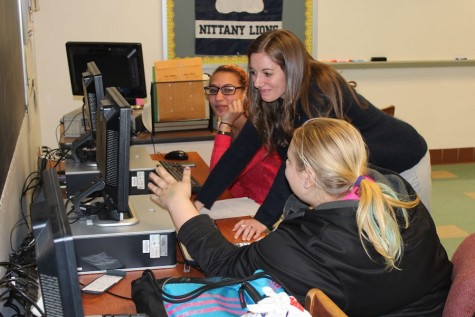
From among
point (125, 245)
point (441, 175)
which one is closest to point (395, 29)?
point (441, 175)

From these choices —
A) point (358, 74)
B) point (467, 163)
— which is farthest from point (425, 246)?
point (467, 163)

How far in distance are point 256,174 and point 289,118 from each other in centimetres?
71

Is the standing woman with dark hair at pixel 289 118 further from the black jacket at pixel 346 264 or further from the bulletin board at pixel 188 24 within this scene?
the bulletin board at pixel 188 24

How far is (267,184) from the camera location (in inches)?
106

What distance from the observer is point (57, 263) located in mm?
764

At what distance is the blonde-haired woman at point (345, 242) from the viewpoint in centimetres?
132

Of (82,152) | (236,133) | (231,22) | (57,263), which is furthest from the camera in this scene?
(231,22)

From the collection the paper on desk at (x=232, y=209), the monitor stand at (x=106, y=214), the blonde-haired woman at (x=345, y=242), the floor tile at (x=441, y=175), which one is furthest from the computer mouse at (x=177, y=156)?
the floor tile at (x=441, y=175)

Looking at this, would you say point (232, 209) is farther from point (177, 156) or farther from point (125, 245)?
point (177, 156)

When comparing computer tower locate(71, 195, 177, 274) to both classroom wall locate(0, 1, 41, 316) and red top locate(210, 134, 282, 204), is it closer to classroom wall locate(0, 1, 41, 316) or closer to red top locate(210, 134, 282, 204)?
classroom wall locate(0, 1, 41, 316)

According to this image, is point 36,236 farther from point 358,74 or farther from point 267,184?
point 358,74

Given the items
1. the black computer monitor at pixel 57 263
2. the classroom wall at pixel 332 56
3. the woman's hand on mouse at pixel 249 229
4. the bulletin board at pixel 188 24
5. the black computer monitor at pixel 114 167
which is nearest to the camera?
the black computer monitor at pixel 57 263

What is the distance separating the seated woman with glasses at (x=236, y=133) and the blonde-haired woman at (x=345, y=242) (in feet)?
3.20

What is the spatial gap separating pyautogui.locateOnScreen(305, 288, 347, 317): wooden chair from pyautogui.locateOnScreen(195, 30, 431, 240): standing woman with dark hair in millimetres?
735
